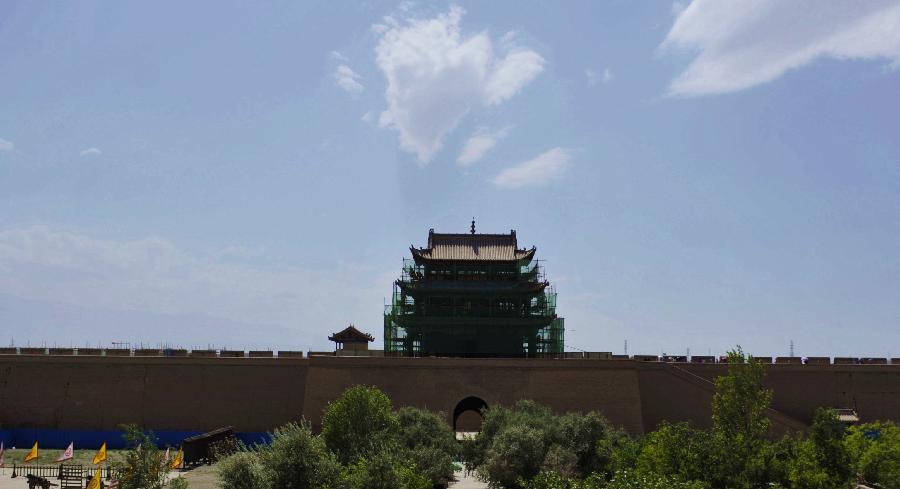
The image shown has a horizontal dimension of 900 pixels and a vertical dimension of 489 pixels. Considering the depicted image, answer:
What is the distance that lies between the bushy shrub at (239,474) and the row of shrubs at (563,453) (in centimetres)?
3

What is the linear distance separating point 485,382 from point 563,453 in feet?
47.4

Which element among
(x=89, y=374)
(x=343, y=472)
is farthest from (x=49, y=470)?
(x=343, y=472)

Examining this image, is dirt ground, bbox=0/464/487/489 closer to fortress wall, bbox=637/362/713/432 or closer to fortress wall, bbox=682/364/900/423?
fortress wall, bbox=637/362/713/432

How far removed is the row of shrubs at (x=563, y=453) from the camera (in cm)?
2075

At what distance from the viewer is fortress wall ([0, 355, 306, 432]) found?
44.8 m

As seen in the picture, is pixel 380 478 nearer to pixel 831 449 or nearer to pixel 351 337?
pixel 831 449

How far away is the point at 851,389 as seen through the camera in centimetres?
4619

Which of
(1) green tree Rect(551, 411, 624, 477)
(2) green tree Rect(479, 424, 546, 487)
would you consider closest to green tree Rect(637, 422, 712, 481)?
(2) green tree Rect(479, 424, 546, 487)

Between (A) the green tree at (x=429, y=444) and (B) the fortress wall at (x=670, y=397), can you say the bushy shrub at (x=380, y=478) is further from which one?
(B) the fortress wall at (x=670, y=397)

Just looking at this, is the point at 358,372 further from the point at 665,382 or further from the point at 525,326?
the point at 665,382

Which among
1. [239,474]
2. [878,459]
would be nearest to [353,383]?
[239,474]

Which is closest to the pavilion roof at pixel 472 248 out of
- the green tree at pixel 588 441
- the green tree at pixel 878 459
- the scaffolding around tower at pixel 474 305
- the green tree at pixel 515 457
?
the scaffolding around tower at pixel 474 305

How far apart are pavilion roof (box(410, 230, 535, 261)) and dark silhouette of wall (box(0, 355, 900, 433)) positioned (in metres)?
9.28

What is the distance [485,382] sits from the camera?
4328 centimetres
